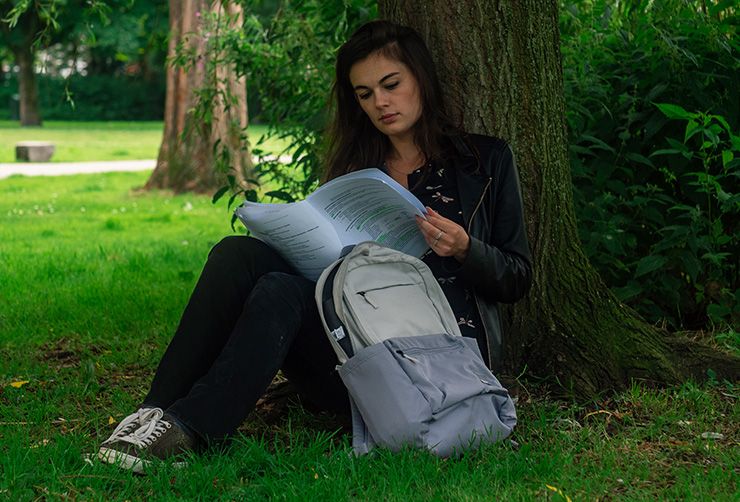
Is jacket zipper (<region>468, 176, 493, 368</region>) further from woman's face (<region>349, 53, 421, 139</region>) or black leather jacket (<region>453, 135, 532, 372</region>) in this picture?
woman's face (<region>349, 53, 421, 139</region>)

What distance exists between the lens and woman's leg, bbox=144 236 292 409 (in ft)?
9.70

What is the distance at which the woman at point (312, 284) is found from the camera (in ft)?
9.27

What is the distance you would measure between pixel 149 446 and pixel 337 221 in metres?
0.79

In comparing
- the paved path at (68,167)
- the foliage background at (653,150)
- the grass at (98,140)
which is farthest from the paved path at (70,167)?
the foliage background at (653,150)

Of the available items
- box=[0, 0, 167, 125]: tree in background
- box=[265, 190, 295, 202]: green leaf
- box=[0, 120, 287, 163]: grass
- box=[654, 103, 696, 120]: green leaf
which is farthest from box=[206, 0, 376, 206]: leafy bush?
box=[0, 0, 167, 125]: tree in background

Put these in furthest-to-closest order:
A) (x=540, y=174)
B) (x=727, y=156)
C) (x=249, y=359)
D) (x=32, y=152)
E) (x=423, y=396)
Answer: (x=32, y=152)
(x=727, y=156)
(x=540, y=174)
(x=249, y=359)
(x=423, y=396)

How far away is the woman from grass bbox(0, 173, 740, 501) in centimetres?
12

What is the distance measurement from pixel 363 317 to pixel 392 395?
0.23 meters

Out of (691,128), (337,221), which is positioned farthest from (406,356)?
(691,128)

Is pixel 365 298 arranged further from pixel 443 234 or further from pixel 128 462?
pixel 128 462

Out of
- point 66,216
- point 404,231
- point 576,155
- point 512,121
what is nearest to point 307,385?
point 404,231

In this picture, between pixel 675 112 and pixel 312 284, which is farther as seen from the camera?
pixel 675 112

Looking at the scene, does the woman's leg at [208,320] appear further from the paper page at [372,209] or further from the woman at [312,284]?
the paper page at [372,209]

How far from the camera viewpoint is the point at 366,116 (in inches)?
131
